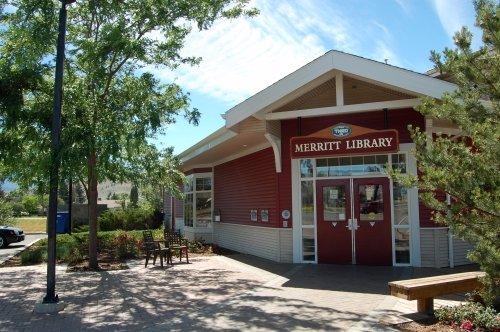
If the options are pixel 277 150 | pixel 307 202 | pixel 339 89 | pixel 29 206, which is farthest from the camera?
pixel 29 206

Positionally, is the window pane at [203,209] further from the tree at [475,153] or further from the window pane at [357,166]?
the tree at [475,153]

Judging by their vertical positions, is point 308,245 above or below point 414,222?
below

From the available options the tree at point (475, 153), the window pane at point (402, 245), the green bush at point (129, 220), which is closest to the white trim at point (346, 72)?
the window pane at point (402, 245)

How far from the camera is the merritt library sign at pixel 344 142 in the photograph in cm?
1072

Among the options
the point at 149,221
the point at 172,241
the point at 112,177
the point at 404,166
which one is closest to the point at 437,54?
the point at 404,166

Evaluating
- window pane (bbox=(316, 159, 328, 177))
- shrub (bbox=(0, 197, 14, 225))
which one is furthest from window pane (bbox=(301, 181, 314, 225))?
shrub (bbox=(0, 197, 14, 225))

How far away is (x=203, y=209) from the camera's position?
20578 mm

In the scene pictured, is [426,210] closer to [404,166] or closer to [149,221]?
[404,166]

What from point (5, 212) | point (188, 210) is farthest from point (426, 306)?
point (5, 212)

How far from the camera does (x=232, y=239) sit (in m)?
17.7

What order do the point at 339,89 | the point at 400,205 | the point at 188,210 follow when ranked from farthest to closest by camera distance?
the point at 188,210 < the point at 400,205 < the point at 339,89

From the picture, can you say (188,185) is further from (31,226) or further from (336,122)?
(31,226)

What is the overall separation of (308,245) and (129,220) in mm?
19563

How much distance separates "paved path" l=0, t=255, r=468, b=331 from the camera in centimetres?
698
